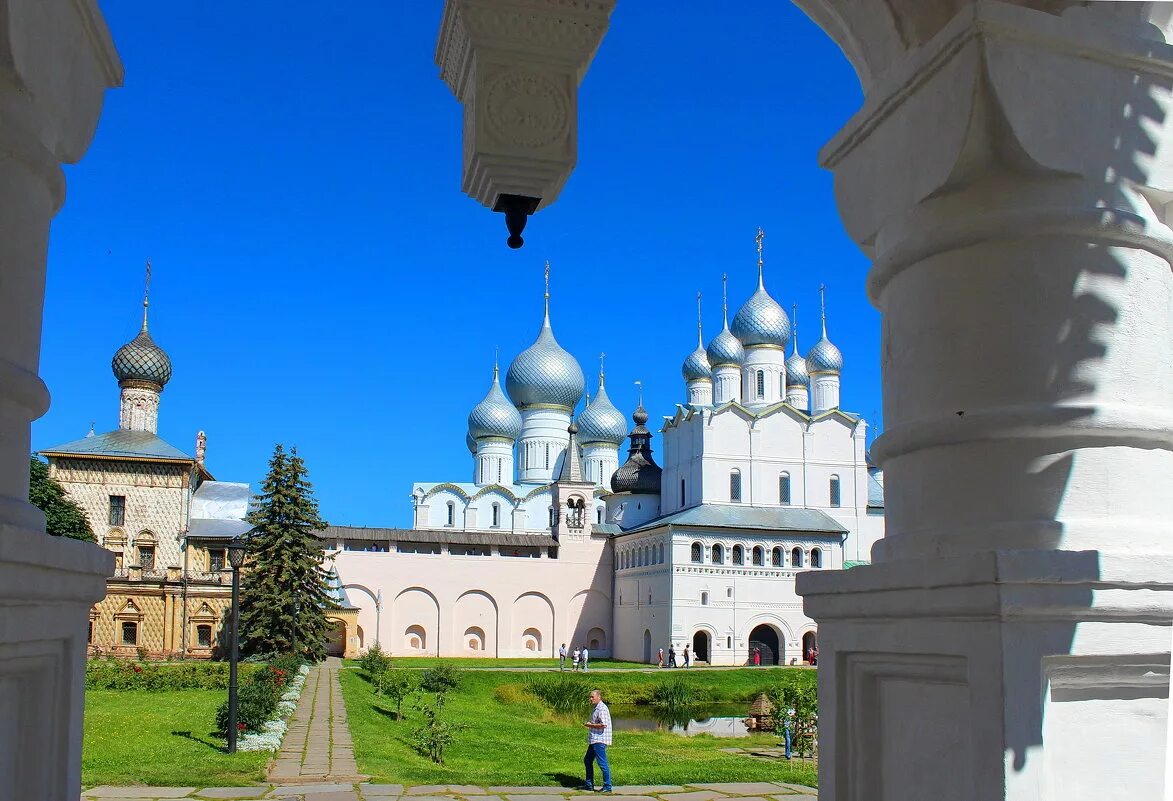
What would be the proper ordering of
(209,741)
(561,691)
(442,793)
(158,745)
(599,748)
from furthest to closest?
(561,691), (209,741), (158,745), (599,748), (442,793)

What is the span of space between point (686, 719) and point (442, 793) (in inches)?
776

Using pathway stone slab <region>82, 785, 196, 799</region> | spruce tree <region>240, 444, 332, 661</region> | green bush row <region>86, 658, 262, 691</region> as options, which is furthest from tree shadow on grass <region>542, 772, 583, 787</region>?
spruce tree <region>240, 444, 332, 661</region>

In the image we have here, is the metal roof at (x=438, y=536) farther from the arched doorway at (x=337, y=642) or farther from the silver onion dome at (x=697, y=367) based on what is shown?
the silver onion dome at (x=697, y=367)

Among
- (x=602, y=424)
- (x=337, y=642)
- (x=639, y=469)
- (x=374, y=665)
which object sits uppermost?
(x=602, y=424)

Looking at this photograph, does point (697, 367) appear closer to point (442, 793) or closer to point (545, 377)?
point (545, 377)

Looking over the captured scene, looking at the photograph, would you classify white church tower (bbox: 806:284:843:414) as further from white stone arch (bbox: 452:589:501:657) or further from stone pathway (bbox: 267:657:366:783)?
stone pathway (bbox: 267:657:366:783)

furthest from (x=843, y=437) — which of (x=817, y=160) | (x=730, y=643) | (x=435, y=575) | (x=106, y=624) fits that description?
(x=817, y=160)

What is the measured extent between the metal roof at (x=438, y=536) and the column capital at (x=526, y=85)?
133 feet

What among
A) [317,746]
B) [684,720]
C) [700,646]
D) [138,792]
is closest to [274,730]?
[317,746]

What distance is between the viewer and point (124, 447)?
128ft

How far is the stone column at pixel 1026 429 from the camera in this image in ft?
7.22

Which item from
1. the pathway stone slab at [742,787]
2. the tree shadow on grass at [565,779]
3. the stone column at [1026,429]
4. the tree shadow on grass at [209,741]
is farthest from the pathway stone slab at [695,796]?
the tree shadow on grass at [209,741]

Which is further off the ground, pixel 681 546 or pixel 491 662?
pixel 681 546

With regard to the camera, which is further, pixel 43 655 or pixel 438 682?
pixel 438 682
